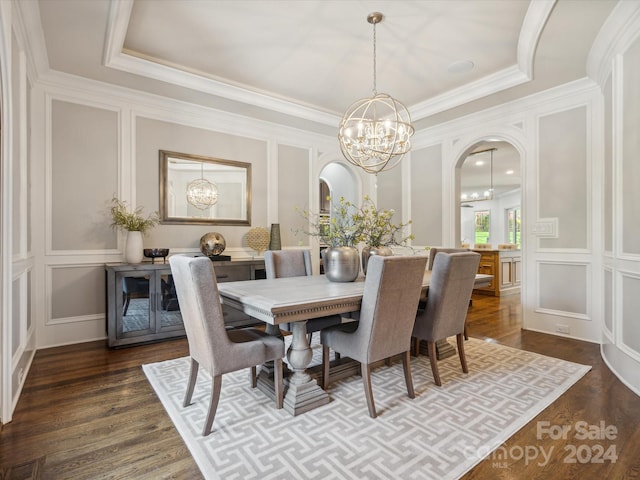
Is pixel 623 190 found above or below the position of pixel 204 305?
above

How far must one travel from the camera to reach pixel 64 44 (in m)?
2.93

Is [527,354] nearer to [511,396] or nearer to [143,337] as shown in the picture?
[511,396]

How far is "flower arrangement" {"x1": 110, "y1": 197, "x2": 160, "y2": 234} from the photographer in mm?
3672

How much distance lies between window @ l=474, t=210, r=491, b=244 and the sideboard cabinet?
1144 centimetres

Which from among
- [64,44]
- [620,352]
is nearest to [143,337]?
[64,44]

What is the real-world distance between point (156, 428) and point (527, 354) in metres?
3.14

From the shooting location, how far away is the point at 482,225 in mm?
12398

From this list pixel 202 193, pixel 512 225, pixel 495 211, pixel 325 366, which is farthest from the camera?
pixel 495 211

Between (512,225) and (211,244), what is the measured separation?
35.5 ft

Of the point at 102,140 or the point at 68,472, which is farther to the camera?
the point at 102,140

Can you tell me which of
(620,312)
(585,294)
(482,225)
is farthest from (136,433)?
(482,225)

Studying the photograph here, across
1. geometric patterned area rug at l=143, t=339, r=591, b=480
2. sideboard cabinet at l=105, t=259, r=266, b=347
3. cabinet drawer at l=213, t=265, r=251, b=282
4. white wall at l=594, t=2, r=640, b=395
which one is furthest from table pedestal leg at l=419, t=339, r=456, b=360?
sideboard cabinet at l=105, t=259, r=266, b=347

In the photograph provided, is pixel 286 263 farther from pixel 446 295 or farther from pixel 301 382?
pixel 446 295

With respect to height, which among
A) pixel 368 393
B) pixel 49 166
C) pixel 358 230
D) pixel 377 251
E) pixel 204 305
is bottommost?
pixel 368 393
